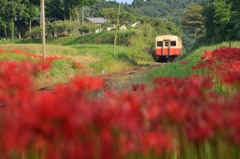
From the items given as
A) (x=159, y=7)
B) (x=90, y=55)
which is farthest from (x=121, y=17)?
(x=159, y=7)

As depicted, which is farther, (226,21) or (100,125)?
(226,21)

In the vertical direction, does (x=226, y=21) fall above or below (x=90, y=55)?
above

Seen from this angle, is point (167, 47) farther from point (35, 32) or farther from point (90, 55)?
point (35, 32)

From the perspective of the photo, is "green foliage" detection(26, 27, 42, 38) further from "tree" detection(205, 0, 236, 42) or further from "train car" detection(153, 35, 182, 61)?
"train car" detection(153, 35, 182, 61)

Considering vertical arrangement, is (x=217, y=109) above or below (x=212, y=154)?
above

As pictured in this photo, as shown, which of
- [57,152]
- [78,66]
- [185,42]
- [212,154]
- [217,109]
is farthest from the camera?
[185,42]

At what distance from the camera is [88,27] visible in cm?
6662

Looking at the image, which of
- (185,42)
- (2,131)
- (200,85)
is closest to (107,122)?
(2,131)

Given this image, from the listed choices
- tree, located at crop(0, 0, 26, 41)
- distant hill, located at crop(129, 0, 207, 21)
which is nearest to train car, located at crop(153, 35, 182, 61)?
tree, located at crop(0, 0, 26, 41)

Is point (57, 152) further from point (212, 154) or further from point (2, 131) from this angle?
point (212, 154)

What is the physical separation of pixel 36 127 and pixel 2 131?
12 centimetres

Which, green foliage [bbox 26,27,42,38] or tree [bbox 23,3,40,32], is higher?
tree [bbox 23,3,40,32]

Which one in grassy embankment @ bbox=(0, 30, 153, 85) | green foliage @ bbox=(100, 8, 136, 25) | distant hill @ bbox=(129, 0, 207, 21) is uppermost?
distant hill @ bbox=(129, 0, 207, 21)

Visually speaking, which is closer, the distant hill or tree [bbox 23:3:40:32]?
tree [bbox 23:3:40:32]
